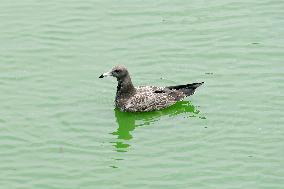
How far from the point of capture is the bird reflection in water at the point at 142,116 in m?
19.2

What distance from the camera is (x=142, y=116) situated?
20.0 metres

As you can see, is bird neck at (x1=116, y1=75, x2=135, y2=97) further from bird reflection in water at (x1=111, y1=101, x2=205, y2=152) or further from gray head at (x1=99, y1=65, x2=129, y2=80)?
bird reflection in water at (x1=111, y1=101, x2=205, y2=152)

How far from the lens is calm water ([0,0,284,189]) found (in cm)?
1736

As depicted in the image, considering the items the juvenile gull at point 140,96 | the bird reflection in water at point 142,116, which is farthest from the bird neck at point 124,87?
the bird reflection in water at point 142,116

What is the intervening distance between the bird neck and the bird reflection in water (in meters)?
0.37

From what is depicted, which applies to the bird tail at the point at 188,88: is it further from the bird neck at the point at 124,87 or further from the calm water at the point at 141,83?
the bird neck at the point at 124,87

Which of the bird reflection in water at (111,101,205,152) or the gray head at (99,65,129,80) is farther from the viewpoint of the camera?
the gray head at (99,65,129,80)

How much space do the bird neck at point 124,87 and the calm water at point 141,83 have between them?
376 millimetres

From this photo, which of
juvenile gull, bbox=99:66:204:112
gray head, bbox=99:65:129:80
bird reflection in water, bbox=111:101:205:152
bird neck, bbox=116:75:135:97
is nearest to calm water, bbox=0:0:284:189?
bird reflection in water, bbox=111:101:205:152

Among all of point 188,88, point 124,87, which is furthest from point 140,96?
point 188,88

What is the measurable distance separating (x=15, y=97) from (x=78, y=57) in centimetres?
205

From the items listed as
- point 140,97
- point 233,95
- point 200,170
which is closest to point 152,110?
point 140,97

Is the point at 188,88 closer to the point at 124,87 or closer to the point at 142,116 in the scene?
the point at 142,116

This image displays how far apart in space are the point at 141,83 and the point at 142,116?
1074 millimetres
